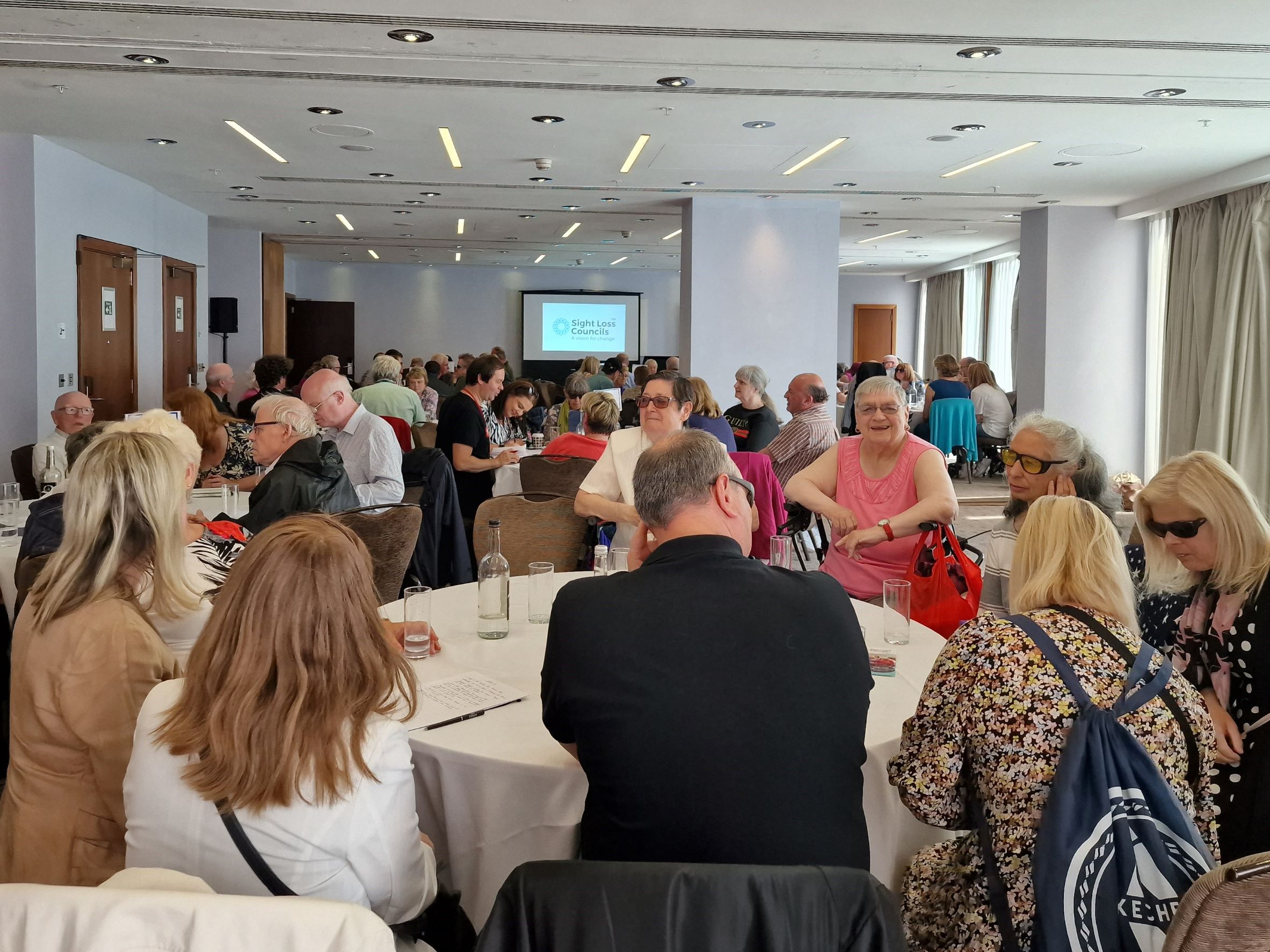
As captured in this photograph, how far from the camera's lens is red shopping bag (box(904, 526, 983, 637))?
3.06m

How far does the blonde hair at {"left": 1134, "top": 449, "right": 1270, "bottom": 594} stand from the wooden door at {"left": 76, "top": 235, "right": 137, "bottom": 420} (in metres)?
8.81

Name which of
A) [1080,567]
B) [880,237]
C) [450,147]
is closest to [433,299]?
[880,237]

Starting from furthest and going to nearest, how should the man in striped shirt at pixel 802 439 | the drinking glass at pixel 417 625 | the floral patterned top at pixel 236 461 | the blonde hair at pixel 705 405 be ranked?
1. the man in striped shirt at pixel 802 439
2. the blonde hair at pixel 705 405
3. the floral patterned top at pixel 236 461
4. the drinking glass at pixel 417 625

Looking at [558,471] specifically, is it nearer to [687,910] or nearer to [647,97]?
[647,97]

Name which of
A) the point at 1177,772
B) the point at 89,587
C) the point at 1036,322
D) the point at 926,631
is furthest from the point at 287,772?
the point at 1036,322

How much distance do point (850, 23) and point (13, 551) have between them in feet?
14.1

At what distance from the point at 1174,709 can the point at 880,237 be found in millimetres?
13602

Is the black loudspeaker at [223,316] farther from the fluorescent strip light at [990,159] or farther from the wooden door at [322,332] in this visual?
the fluorescent strip light at [990,159]

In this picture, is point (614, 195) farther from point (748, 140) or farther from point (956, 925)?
point (956, 925)

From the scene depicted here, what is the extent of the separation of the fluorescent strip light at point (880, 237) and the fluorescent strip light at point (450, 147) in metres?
6.93

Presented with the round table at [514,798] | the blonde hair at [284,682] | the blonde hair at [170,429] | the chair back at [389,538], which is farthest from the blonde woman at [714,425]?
the blonde hair at [284,682]

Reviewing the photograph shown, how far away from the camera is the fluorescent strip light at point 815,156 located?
7.88 metres

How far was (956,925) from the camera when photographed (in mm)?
1867

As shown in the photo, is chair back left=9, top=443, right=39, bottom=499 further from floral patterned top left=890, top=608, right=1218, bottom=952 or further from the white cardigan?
floral patterned top left=890, top=608, right=1218, bottom=952
